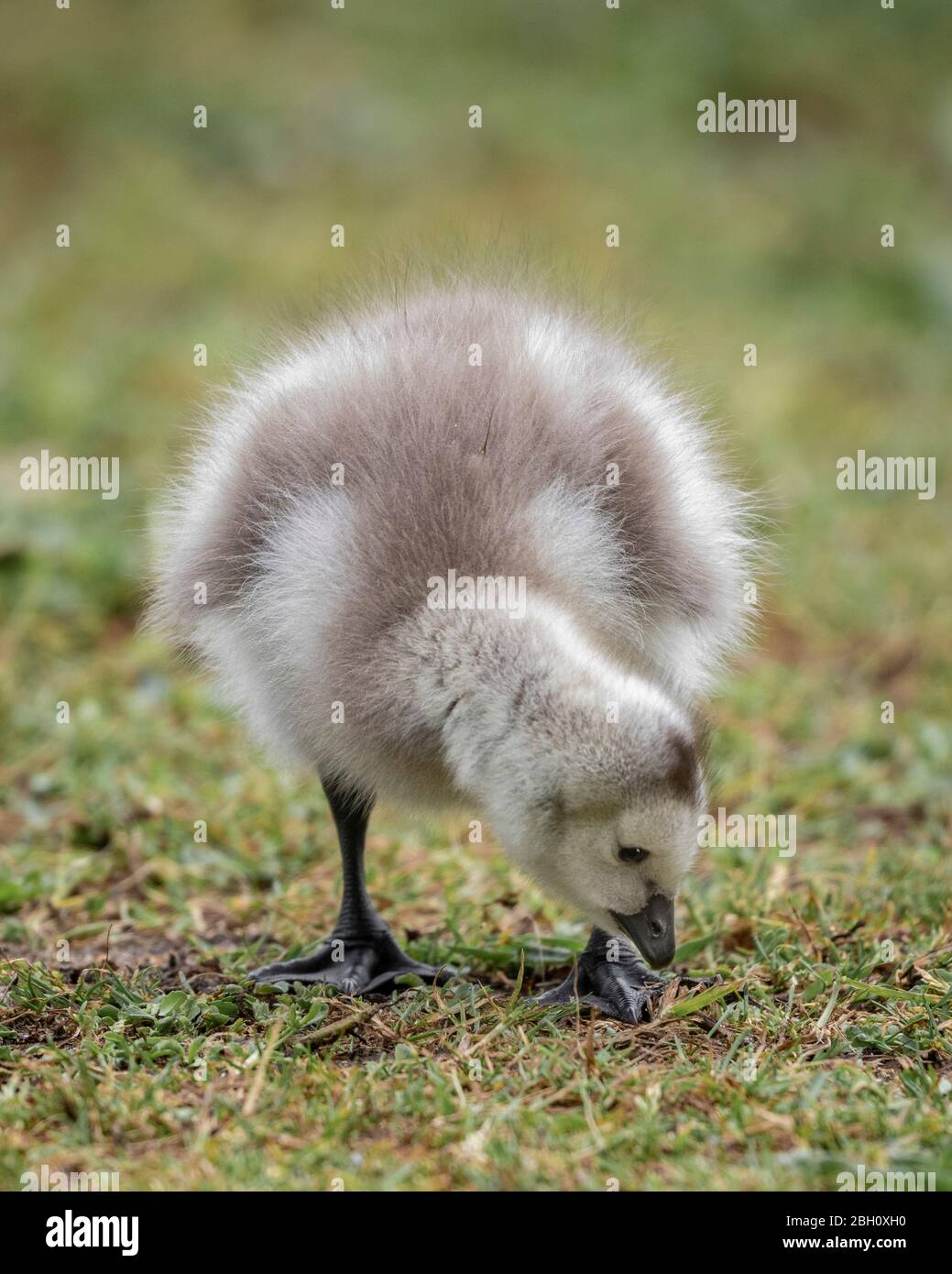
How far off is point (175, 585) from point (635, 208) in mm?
8563

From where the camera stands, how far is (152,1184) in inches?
110

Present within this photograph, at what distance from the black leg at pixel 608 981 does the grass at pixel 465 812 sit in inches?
3.9

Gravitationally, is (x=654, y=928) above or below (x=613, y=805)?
below

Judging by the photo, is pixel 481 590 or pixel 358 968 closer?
pixel 481 590

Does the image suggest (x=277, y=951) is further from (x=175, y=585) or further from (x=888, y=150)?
(x=888, y=150)

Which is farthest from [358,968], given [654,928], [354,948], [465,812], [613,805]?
[613,805]

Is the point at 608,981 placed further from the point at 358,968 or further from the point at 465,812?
the point at 358,968

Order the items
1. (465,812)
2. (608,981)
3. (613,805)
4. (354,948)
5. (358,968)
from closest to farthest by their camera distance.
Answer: (613,805) → (465,812) → (608,981) → (358,968) → (354,948)

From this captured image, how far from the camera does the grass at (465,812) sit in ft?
10.2

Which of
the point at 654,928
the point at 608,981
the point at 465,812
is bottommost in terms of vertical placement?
the point at 608,981

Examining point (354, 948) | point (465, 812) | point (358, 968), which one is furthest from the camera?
point (354, 948)

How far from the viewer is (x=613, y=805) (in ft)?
10.1

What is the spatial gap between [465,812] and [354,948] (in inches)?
26.6
